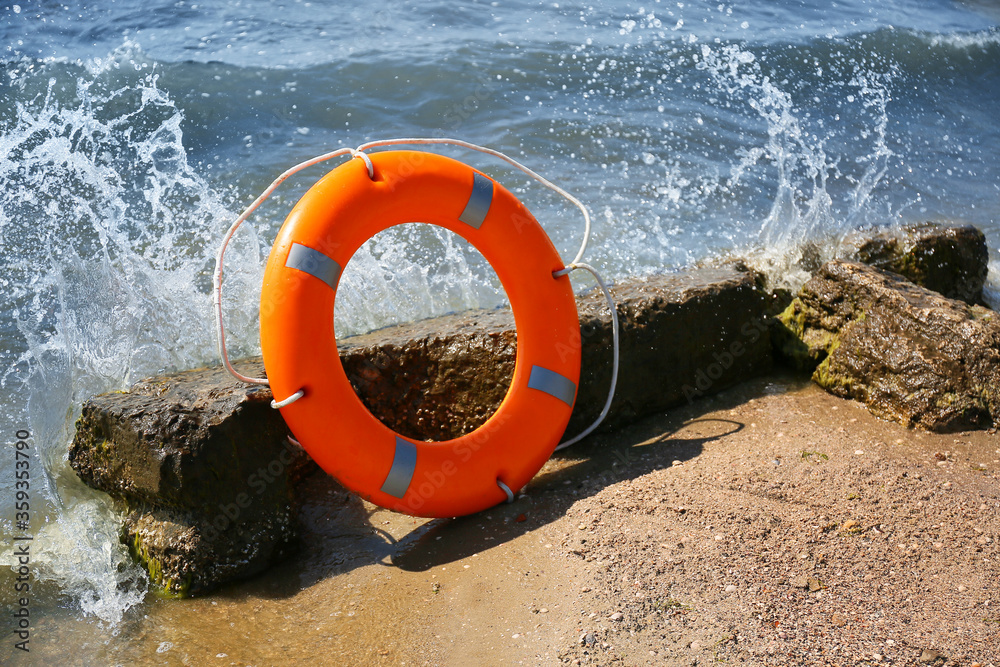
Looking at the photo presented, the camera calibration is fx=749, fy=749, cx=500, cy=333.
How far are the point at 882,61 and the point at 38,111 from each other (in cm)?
766

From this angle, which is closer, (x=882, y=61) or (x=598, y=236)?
(x=598, y=236)

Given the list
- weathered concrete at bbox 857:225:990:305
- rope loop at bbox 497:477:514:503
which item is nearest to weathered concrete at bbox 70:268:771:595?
rope loop at bbox 497:477:514:503

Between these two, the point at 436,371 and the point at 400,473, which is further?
the point at 436,371

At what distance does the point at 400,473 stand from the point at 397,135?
3.72m

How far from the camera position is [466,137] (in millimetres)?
5426

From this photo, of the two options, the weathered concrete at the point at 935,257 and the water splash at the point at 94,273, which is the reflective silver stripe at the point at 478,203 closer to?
the water splash at the point at 94,273

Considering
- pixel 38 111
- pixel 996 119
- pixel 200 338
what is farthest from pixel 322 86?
pixel 996 119

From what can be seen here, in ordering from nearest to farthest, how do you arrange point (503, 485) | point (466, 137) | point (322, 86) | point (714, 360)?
point (503, 485) < point (714, 360) < point (466, 137) < point (322, 86)

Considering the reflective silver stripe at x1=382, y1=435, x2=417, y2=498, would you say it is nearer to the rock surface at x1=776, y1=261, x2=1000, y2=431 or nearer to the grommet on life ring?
the grommet on life ring

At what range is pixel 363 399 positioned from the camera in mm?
2686

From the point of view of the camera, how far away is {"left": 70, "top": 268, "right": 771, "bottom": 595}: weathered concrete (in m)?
2.26

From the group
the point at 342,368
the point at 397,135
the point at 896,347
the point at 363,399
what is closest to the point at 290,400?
the point at 342,368

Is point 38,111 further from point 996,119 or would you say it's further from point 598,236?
point 996,119

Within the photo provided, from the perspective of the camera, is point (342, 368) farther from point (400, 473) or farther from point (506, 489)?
point (506, 489)
